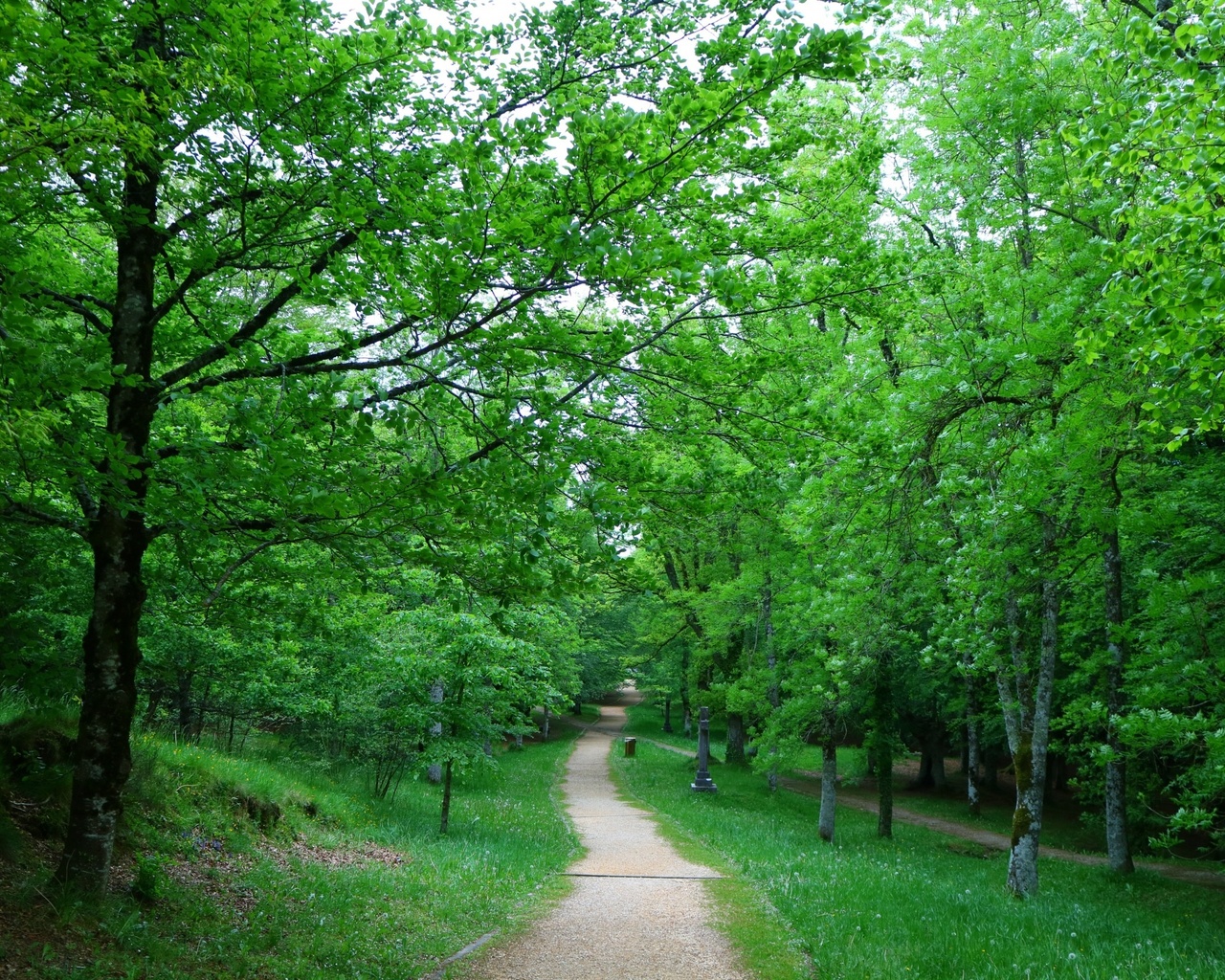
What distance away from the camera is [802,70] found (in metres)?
4.56

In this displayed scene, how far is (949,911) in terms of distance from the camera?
9.21 meters

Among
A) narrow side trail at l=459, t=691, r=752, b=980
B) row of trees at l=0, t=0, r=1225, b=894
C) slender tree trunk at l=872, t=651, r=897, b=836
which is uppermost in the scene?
row of trees at l=0, t=0, r=1225, b=894

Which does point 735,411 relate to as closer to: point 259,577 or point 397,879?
point 259,577

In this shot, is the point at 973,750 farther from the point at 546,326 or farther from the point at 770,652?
the point at 546,326

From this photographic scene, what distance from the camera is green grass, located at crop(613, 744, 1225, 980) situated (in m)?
7.09

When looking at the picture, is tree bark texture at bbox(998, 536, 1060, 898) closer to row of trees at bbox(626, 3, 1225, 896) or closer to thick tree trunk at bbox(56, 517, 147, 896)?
row of trees at bbox(626, 3, 1225, 896)

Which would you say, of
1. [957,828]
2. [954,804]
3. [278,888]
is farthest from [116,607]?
[954,804]

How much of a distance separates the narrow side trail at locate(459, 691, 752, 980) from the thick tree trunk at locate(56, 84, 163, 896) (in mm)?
3302

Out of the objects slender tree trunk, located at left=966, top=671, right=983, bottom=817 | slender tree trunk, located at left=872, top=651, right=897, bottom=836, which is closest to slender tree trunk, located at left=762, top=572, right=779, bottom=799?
slender tree trunk, located at left=872, top=651, right=897, bottom=836

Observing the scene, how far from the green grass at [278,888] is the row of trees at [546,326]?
765mm

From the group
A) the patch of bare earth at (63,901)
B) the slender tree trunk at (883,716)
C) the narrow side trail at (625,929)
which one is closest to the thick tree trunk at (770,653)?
the slender tree trunk at (883,716)

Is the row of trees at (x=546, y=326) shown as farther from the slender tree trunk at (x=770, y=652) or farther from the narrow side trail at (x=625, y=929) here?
the slender tree trunk at (x=770, y=652)

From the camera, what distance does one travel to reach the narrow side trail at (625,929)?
→ 747 centimetres

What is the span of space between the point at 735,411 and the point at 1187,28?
11.4 feet
